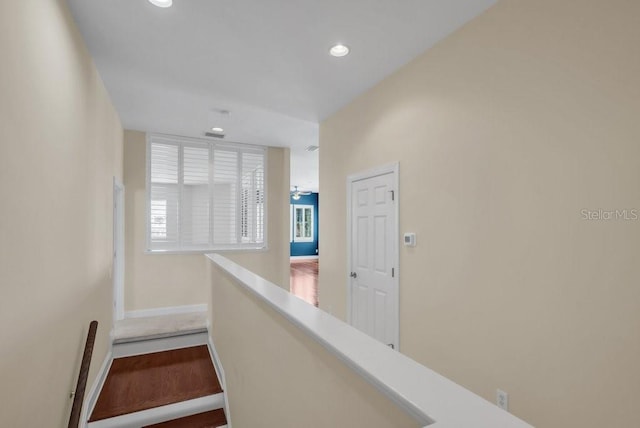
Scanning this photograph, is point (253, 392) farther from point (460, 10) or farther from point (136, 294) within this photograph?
point (136, 294)

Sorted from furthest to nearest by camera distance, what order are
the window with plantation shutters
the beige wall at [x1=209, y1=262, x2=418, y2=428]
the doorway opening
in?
the doorway opening → the window with plantation shutters → the beige wall at [x1=209, y1=262, x2=418, y2=428]

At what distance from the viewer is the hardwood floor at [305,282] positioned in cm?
609

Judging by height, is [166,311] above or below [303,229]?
below

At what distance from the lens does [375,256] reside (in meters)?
3.04

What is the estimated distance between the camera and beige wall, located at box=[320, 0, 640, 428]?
143cm

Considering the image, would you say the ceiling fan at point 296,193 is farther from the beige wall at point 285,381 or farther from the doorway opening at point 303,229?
the beige wall at point 285,381

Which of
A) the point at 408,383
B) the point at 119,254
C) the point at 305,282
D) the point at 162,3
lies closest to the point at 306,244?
the point at 305,282

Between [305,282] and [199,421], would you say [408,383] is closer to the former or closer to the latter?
[199,421]

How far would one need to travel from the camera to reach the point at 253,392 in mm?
1789

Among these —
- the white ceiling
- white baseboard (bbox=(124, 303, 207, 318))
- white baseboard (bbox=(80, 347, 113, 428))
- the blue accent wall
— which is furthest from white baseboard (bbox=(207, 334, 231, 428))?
the blue accent wall

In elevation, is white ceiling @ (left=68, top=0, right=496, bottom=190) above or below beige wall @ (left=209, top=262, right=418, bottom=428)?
above

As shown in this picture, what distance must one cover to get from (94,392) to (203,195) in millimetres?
2973

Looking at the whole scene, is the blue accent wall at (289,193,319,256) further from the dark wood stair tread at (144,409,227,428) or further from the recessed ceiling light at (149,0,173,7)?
the recessed ceiling light at (149,0,173,7)

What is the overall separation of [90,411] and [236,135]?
3.55 metres
